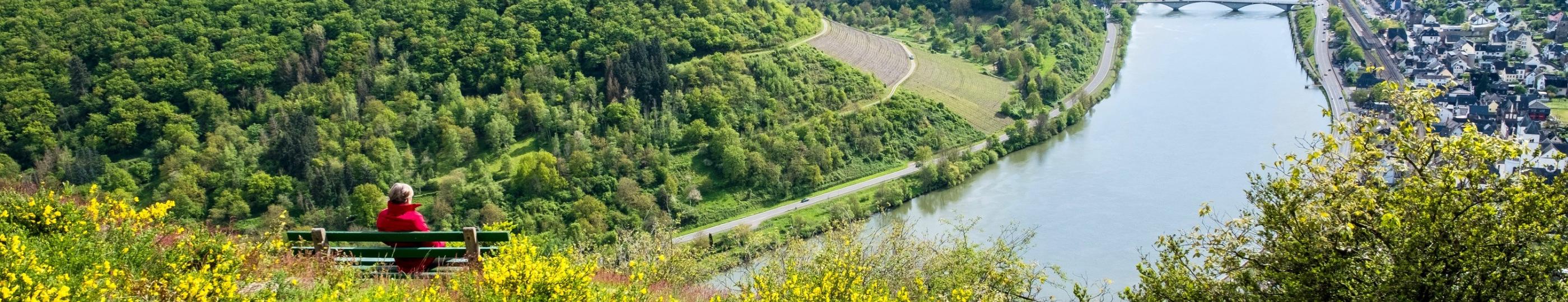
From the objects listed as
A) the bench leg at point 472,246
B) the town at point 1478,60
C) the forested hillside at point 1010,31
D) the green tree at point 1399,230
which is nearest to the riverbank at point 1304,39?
the town at point 1478,60

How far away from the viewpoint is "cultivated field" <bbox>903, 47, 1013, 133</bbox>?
41.2 m

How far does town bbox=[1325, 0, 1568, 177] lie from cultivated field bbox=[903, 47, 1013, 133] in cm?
1255

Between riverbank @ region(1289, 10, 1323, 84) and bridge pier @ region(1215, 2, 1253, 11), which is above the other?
riverbank @ region(1289, 10, 1323, 84)

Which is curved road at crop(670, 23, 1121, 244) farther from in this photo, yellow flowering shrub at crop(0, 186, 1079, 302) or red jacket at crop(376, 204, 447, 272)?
yellow flowering shrub at crop(0, 186, 1079, 302)

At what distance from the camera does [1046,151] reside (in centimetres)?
3834

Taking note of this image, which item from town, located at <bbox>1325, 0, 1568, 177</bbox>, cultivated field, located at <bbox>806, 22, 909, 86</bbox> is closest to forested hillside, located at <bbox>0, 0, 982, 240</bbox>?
cultivated field, located at <bbox>806, 22, 909, 86</bbox>

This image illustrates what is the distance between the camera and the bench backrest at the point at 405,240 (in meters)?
9.05

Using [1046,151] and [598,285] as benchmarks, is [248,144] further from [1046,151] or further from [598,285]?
[598,285]

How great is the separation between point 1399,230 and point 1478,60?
4733 cm

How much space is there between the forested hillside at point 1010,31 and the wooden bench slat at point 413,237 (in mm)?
35662

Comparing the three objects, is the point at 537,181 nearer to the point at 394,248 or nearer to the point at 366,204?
the point at 366,204

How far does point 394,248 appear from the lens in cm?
941

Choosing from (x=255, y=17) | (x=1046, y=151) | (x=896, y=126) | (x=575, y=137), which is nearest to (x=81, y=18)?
(x=255, y=17)

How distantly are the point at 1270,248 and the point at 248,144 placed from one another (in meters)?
30.9
